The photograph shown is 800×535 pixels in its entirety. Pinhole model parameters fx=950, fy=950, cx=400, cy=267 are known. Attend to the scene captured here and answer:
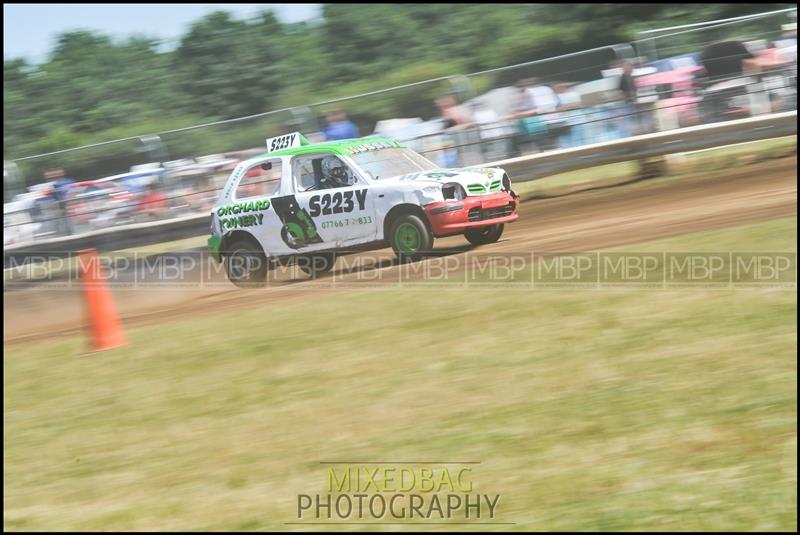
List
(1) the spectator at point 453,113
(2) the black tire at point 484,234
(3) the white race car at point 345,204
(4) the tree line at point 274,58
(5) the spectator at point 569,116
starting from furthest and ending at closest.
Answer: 1. (4) the tree line at point 274,58
2. (1) the spectator at point 453,113
3. (5) the spectator at point 569,116
4. (2) the black tire at point 484,234
5. (3) the white race car at point 345,204

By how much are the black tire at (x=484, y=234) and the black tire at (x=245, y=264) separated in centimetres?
199

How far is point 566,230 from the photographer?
9.18 meters

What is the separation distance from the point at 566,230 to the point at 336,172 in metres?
2.46

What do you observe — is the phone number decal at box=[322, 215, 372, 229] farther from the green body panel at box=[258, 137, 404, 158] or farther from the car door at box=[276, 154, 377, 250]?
the green body panel at box=[258, 137, 404, 158]

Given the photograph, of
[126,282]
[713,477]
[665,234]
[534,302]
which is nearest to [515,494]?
[713,477]

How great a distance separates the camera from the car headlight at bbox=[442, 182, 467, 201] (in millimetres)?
7477

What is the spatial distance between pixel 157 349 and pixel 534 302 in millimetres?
2949

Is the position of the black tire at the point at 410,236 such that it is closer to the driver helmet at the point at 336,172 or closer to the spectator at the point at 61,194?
the driver helmet at the point at 336,172

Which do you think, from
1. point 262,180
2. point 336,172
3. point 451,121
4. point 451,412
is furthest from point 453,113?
point 451,412

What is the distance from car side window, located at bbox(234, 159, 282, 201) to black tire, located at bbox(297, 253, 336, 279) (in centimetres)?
67

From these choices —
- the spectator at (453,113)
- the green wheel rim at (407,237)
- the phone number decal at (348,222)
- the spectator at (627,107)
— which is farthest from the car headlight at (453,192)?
the spectator at (627,107)

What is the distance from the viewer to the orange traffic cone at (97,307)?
765 centimetres

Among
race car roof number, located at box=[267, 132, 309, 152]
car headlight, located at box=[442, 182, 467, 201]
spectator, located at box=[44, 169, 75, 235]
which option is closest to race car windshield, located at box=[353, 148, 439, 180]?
Result: car headlight, located at box=[442, 182, 467, 201]

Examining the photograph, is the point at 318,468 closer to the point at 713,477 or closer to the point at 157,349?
the point at 713,477
